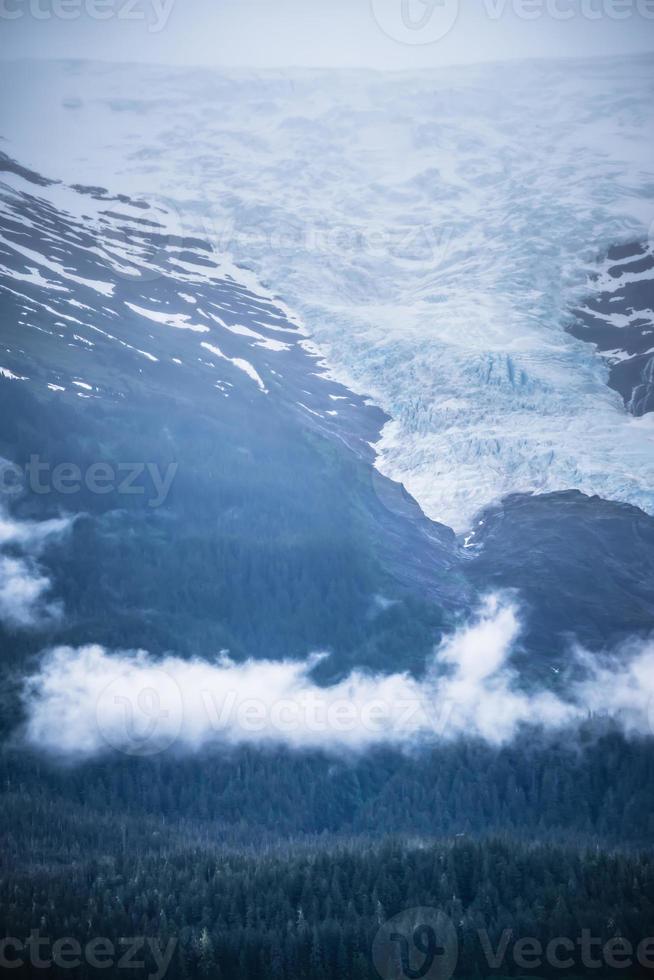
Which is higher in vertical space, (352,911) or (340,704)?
(352,911)

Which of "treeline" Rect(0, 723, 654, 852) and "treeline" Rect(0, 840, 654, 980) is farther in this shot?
"treeline" Rect(0, 723, 654, 852)

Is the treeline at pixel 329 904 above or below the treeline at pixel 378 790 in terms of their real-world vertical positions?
above

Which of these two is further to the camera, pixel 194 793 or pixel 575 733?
pixel 575 733

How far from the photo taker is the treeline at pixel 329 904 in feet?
371

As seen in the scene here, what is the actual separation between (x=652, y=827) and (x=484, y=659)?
143ft

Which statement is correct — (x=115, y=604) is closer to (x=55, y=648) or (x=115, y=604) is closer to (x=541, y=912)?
(x=55, y=648)

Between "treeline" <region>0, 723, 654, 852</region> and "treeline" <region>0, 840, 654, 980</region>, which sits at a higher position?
"treeline" <region>0, 840, 654, 980</region>

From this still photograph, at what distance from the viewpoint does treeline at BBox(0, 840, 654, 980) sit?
371ft

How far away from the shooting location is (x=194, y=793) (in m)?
170

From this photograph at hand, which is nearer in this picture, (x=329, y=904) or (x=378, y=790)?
(x=329, y=904)

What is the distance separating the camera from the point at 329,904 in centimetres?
11994

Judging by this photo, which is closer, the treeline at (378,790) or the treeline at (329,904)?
the treeline at (329,904)

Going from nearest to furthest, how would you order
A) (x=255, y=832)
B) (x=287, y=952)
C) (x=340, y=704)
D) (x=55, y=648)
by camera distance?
(x=287, y=952), (x=255, y=832), (x=55, y=648), (x=340, y=704)

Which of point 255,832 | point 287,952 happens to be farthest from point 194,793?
point 287,952
